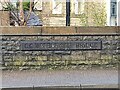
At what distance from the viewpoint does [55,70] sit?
37.8ft

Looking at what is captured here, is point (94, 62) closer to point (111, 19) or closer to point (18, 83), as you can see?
point (18, 83)

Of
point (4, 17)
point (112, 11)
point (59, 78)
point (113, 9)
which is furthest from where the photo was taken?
point (113, 9)

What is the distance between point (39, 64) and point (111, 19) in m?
12.4

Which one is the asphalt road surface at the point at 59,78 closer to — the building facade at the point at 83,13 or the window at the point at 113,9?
the building facade at the point at 83,13

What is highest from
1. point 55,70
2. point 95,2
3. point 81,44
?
point 95,2

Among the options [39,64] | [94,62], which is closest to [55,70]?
[39,64]

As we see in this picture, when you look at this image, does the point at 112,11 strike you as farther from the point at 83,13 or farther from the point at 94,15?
the point at 94,15

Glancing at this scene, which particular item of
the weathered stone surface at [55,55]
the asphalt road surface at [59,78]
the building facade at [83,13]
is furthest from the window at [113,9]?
the asphalt road surface at [59,78]

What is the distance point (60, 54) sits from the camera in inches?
466

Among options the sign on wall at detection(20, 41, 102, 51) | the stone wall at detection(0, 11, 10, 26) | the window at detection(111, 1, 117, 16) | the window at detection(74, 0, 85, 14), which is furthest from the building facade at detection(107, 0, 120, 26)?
the sign on wall at detection(20, 41, 102, 51)

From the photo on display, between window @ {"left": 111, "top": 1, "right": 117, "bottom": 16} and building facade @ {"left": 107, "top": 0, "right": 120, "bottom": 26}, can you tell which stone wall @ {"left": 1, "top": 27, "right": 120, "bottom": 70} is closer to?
building facade @ {"left": 107, "top": 0, "right": 120, "bottom": 26}

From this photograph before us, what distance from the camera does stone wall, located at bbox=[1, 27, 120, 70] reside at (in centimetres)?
1170

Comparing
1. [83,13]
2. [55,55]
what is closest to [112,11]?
[83,13]

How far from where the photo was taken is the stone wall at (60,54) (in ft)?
38.4
